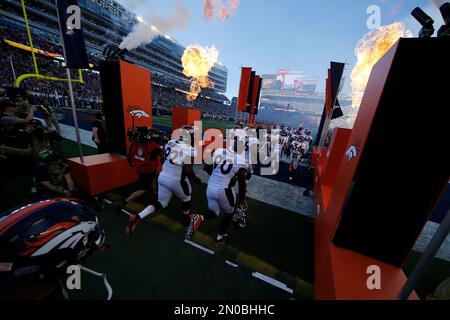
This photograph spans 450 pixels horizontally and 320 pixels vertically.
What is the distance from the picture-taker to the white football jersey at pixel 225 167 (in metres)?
3.71

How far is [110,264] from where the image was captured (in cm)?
332

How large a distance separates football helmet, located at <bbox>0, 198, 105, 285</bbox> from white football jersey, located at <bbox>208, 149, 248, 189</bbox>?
223cm

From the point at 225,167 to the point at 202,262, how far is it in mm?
1893

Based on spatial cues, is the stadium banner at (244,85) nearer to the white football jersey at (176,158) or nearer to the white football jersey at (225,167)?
the white football jersey at (176,158)

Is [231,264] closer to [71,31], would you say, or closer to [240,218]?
[240,218]

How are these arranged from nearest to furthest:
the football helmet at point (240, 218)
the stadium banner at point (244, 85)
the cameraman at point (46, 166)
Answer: the cameraman at point (46, 166)
the football helmet at point (240, 218)
the stadium banner at point (244, 85)

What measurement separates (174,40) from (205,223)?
65.4 m

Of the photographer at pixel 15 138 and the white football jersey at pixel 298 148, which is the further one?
the white football jersey at pixel 298 148

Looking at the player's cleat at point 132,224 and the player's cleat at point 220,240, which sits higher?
the player's cleat at point 132,224

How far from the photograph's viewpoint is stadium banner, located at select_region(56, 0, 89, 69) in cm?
458

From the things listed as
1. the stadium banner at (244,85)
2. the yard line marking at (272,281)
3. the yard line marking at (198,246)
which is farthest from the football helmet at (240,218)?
the stadium banner at (244,85)

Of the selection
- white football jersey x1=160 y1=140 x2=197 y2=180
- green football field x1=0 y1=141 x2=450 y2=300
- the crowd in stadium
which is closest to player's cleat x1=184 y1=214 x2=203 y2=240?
green football field x1=0 y1=141 x2=450 y2=300

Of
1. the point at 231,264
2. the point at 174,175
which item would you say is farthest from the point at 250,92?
the point at 231,264

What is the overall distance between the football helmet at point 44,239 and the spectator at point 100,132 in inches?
221
